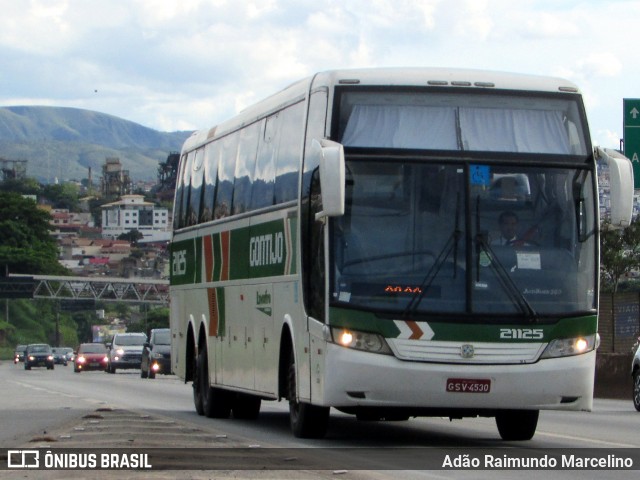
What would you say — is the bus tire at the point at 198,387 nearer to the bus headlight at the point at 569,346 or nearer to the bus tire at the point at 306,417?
the bus tire at the point at 306,417

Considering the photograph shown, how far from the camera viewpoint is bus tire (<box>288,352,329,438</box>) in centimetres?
1598

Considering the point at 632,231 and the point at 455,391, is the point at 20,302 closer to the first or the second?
the point at 632,231

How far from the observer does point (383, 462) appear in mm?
13492

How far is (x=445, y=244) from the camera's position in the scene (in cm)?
1446

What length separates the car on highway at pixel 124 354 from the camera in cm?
6312

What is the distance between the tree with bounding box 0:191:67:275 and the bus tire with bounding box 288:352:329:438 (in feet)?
474

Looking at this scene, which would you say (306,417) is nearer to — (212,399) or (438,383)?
(438,383)

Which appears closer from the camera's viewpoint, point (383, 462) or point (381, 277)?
point (383, 462)

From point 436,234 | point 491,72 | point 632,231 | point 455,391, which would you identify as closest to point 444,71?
point 491,72

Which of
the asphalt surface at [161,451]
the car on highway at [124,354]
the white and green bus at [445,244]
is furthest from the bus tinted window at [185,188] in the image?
the car on highway at [124,354]

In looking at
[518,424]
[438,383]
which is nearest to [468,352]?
[438,383]

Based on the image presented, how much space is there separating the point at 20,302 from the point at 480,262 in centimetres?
15384

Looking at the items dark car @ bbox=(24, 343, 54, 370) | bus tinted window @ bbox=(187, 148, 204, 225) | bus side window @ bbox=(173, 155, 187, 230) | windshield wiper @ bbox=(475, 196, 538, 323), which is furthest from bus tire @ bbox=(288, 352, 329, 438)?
dark car @ bbox=(24, 343, 54, 370)

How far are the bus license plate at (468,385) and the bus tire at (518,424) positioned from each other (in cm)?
170
